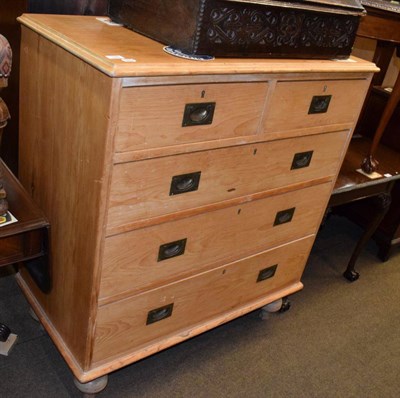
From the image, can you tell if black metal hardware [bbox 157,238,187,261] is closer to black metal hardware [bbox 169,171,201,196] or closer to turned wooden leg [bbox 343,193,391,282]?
black metal hardware [bbox 169,171,201,196]

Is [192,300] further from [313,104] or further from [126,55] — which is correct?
[126,55]

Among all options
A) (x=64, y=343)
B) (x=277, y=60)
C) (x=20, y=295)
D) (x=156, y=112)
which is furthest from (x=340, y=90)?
→ (x=20, y=295)

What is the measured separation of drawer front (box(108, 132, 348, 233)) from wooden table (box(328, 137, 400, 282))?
9.5 inches

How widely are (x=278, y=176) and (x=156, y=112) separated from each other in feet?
1.92

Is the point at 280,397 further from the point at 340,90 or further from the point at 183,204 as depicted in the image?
the point at 340,90

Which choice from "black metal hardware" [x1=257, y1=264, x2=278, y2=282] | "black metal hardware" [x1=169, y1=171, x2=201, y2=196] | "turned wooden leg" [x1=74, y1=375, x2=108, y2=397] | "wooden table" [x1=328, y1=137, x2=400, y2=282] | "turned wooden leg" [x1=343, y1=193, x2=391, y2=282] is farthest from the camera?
"turned wooden leg" [x1=343, y1=193, x2=391, y2=282]

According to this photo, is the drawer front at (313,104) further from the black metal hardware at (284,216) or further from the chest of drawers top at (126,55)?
the black metal hardware at (284,216)

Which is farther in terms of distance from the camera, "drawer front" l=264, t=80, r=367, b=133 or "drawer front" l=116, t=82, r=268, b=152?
Answer: "drawer front" l=264, t=80, r=367, b=133

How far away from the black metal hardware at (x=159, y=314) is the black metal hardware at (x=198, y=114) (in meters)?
0.64

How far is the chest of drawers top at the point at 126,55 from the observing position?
105 cm

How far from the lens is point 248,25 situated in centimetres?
122

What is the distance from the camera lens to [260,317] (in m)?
A: 2.06

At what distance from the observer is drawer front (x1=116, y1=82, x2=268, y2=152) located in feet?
3.61

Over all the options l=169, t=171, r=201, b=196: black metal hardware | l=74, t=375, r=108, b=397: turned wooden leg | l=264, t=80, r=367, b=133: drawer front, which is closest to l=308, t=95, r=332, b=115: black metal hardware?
l=264, t=80, r=367, b=133: drawer front
